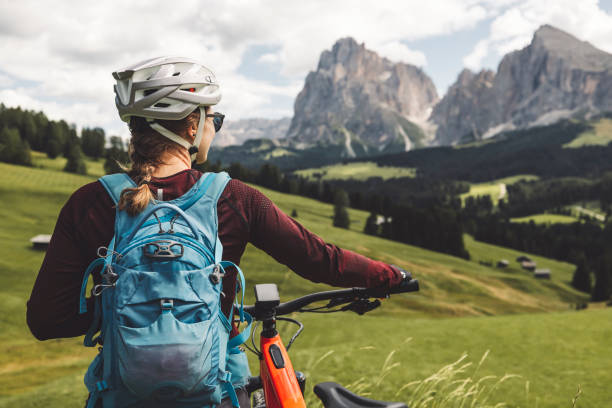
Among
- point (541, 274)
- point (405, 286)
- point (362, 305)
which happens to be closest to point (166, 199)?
point (362, 305)

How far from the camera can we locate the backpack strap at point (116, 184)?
266 cm

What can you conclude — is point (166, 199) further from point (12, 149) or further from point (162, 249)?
point (12, 149)

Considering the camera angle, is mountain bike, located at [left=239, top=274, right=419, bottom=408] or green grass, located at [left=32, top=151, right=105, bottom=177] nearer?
mountain bike, located at [left=239, top=274, right=419, bottom=408]

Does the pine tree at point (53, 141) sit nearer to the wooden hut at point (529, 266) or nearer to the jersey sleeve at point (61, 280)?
the wooden hut at point (529, 266)

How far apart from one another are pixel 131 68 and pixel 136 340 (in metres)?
1.90

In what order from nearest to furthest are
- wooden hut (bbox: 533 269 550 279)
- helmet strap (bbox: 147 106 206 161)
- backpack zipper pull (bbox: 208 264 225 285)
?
backpack zipper pull (bbox: 208 264 225 285), helmet strap (bbox: 147 106 206 161), wooden hut (bbox: 533 269 550 279)

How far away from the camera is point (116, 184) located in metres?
2.70

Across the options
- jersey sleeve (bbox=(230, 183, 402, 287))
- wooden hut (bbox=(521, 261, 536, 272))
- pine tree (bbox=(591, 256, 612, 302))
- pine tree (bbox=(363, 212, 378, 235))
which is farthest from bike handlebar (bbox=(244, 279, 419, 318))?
wooden hut (bbox=(521, 261, 536, 272))

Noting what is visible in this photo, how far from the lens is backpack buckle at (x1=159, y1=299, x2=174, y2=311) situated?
238 cm

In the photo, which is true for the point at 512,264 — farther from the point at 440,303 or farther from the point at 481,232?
the point at 440,303

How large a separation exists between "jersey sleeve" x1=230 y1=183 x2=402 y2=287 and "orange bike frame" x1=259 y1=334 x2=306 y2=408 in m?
0.53

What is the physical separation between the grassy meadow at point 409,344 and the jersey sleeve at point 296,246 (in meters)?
2.85

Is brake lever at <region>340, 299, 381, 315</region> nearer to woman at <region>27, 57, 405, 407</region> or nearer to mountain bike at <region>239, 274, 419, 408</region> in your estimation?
woman at <region>27, 57, 405, 407</region>

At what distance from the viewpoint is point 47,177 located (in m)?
97.8
